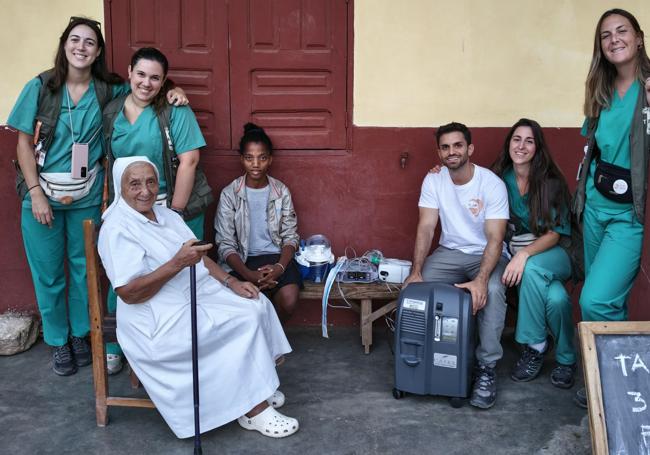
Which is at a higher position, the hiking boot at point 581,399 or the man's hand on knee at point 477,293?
the man's hand on knee at point 477,293

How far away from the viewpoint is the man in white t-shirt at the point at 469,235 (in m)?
3.63

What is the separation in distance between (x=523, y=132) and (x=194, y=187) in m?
1.90

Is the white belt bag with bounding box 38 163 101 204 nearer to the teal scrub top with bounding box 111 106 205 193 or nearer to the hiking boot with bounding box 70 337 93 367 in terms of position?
the teal scrub top with bounding box 111 106 205 193

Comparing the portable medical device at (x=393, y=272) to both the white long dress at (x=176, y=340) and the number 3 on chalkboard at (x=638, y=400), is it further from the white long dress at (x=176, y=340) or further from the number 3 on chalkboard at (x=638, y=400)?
the number 3 on chalkboard at (x=638, y=400)

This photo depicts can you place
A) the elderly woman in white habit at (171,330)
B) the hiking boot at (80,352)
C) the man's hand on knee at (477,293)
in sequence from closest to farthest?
the elderly woman in white habit at (171,330) → the man's hand on knee at (477,293) → the hiking boot at (80,352)

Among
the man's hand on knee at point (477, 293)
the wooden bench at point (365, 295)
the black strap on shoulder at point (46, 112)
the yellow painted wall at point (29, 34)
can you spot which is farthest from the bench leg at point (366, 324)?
the yellow painted wall at point (29, 34)

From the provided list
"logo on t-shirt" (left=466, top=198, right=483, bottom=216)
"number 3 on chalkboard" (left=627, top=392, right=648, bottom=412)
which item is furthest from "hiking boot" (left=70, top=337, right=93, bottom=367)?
"number 3 on chalkboard" (left=627, top=392, right=648, bottom=412)

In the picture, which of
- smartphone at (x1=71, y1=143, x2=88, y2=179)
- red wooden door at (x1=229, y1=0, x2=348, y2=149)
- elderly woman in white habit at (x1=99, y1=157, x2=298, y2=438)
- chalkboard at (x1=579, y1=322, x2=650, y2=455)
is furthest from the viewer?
red wooden door at (x1=229, y1=0, x2=348, y2=149)

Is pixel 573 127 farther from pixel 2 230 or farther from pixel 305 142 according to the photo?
pixel 2 230

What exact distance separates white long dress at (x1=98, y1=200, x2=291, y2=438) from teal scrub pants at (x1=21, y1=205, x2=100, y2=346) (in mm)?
865

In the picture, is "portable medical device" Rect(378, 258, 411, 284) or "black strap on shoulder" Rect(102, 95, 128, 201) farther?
"portable medical device" Rect(378, 258, 411, 284)

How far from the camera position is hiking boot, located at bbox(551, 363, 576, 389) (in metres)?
3.72

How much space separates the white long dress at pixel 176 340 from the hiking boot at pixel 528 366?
145cm

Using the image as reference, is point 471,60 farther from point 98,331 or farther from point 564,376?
point 98,331
